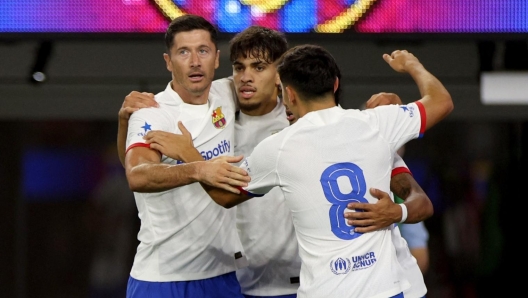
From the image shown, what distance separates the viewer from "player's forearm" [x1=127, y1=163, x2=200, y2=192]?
3270 mm

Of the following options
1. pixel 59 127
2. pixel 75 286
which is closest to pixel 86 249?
pixel 75 286

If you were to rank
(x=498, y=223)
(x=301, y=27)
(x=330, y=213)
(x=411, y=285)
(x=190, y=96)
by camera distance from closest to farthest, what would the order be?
(x=330, y=213)
(x=411, y=285)
(x=190, y=96)
(x=301, y=27)
(x=498, y=223)

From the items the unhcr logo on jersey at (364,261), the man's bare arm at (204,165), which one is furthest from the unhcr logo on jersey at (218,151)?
the unhcr logo on jersey at (364,261)

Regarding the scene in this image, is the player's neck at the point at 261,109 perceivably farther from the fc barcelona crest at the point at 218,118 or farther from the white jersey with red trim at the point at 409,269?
the white jersey with red trim at the point at 409,269

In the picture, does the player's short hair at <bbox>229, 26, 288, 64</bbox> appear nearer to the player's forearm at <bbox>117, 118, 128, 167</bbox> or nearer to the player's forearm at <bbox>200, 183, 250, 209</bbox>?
the player's forearm at <bbox>117, 118, 128, 167</bbox>

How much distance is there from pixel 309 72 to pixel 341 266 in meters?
0.63

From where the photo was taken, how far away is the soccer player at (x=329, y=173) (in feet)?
10.4

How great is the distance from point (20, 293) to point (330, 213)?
3.34 metres

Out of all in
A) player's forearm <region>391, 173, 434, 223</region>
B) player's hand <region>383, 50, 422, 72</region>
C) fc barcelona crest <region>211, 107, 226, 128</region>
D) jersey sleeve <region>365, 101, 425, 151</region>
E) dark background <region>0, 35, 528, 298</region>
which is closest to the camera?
jersey sleeve <region>365, 101, 425, 151</region>

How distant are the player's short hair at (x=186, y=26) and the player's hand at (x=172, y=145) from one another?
0.48 metres

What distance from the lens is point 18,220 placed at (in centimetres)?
593

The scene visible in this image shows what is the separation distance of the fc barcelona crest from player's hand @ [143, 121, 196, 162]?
13.2 inches

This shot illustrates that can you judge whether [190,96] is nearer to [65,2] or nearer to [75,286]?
[65,2]

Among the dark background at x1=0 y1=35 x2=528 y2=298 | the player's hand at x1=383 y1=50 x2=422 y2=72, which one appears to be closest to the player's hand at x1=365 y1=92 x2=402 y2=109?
the player's hand at x1=383 y1=50 x2=422 y2=72
